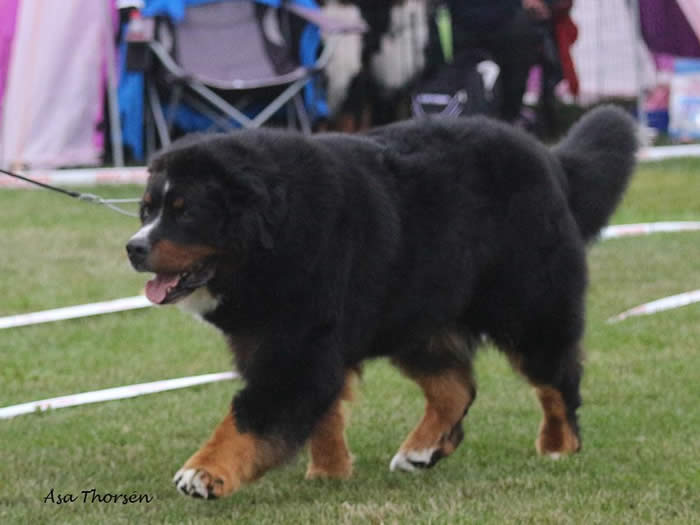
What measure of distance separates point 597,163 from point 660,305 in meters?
2.29

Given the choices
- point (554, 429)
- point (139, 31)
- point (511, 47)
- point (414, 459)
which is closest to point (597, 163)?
point (554, 429)

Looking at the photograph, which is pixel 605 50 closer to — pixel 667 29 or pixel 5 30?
pixel 667 29

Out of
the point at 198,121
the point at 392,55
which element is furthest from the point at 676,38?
the point at 198,121

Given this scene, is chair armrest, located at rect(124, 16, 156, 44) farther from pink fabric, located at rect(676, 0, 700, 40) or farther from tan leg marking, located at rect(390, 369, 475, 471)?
tan leg marking, located at rect(390, 369, 475, 471)

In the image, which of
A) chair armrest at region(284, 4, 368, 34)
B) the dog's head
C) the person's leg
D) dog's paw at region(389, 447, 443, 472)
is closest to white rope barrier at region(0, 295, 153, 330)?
dog's paw at region(389, 447, 443, 472)

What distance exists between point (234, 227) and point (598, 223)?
1673 millimetres

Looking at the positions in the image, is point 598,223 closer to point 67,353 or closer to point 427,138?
point 427,138

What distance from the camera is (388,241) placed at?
4.26 m

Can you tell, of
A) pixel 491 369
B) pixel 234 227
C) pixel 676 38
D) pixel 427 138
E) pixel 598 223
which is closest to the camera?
pixel 234 227

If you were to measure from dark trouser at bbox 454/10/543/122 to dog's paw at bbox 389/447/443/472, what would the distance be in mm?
7631

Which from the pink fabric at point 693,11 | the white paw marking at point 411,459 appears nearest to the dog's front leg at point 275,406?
the white paw marking at point 411,459

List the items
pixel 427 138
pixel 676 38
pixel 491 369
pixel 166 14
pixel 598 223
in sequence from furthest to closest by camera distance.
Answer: pixel 676 38 < pixel 166 14 < pixel 491 369 < pixel 598 223 < pixel 427 138

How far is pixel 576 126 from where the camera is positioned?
523cm

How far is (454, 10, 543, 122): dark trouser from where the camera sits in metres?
11.9
